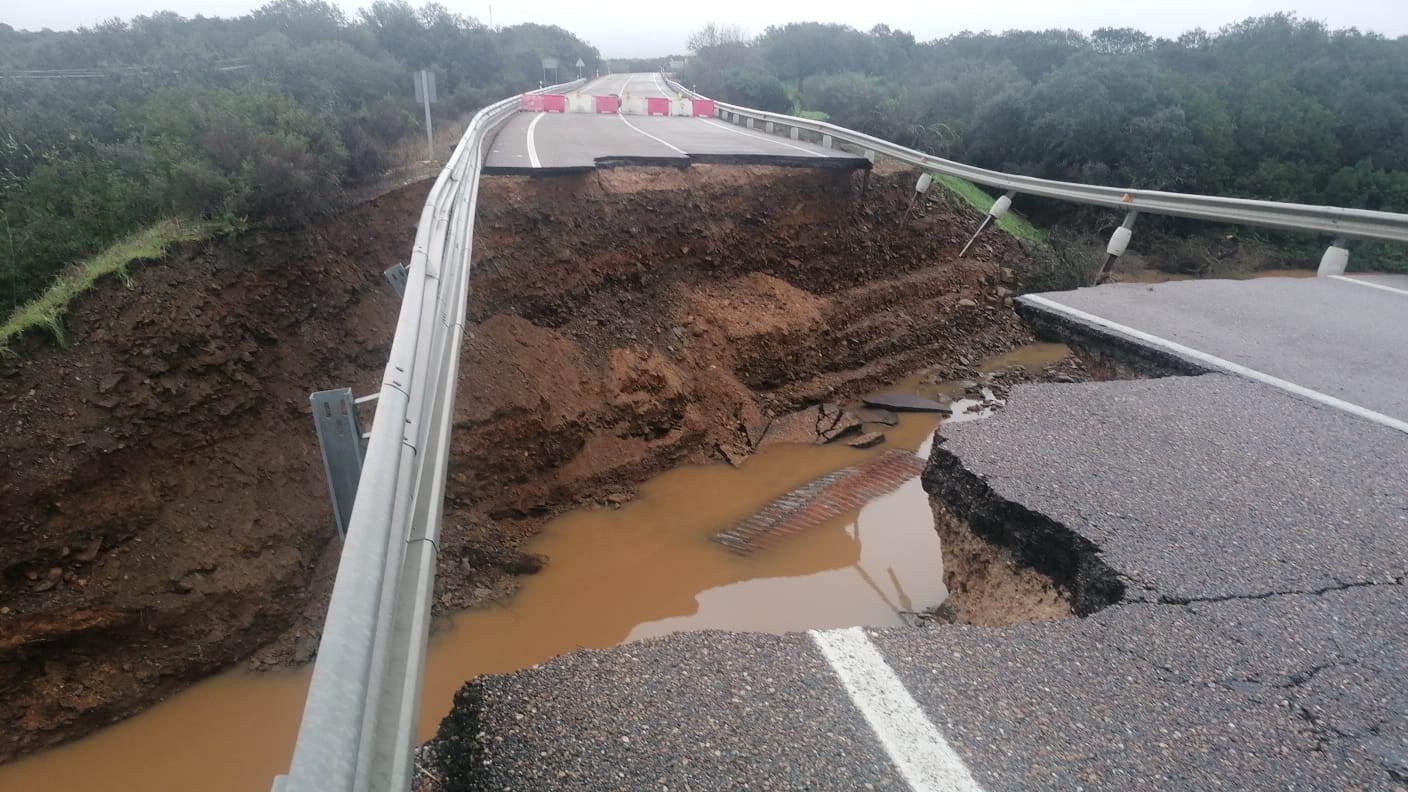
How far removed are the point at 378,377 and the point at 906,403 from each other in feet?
23.4

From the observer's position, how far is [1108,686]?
273cm

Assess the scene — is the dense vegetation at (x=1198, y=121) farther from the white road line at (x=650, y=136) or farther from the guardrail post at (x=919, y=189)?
the white road line at (x=650, y=136)

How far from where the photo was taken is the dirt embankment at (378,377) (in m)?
6.34

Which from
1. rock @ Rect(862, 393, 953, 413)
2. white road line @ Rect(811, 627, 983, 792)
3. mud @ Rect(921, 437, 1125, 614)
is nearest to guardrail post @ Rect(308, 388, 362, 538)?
white road line @ Rect(811, 627, 983, 792)

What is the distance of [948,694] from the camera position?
8.80ft

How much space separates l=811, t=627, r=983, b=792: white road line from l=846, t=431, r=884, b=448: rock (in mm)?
7211

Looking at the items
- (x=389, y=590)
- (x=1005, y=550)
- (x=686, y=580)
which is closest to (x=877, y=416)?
(x=686, y=580)

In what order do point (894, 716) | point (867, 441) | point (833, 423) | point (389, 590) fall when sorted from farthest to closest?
point (833, 423)
point (867, 441)
point (894, 716)
point (389, 590)

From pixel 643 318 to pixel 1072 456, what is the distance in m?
7.48

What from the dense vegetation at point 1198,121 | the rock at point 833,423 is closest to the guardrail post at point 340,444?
the rock at point 833,423

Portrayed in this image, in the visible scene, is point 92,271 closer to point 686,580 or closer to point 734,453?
point 686,580

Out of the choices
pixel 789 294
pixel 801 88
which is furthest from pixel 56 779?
pixel 801 88

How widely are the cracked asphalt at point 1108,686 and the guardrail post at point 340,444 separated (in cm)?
88

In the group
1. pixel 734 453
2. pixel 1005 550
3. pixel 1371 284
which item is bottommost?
pixel 734 453
